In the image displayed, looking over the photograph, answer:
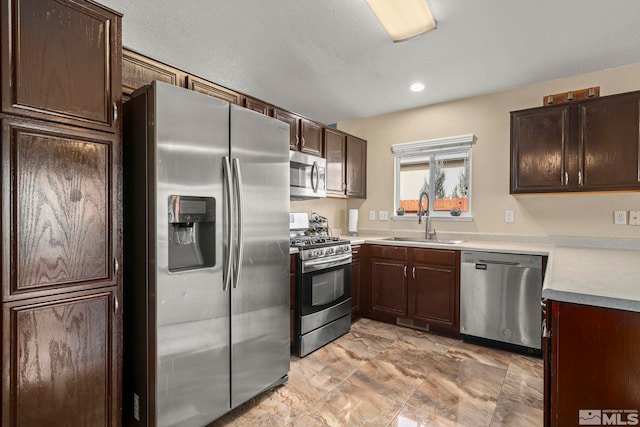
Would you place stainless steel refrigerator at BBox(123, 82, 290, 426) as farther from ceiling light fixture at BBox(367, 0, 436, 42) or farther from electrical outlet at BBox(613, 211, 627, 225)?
electrical outlet at BBox(613, 211, 627, 225)

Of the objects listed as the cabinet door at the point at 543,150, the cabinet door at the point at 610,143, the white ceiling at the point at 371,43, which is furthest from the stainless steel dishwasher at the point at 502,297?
the white ceiling at the point at 371,43

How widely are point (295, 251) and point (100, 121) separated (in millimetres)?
1590

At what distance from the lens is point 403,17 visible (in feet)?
6.98

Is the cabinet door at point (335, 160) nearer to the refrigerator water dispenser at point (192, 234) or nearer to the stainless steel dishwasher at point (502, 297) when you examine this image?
the stainless steel dishwasher at point (502, 297)

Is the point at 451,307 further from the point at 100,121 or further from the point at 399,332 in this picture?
the point at 100,121

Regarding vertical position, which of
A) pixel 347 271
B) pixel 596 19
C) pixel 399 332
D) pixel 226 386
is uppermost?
pixel 596 19

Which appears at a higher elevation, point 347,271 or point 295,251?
point 295,251

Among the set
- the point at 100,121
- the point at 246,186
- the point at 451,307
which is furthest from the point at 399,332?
the point at 100,121

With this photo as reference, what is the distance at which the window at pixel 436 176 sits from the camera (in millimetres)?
3678

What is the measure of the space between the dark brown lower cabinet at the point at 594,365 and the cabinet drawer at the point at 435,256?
6.30 ft

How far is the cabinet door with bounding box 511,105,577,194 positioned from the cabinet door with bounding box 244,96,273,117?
2.23m

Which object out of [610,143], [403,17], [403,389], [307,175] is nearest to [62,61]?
[403,17]

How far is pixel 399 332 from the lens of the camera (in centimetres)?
326

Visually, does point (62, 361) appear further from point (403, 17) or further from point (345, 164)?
point (345, 164)
